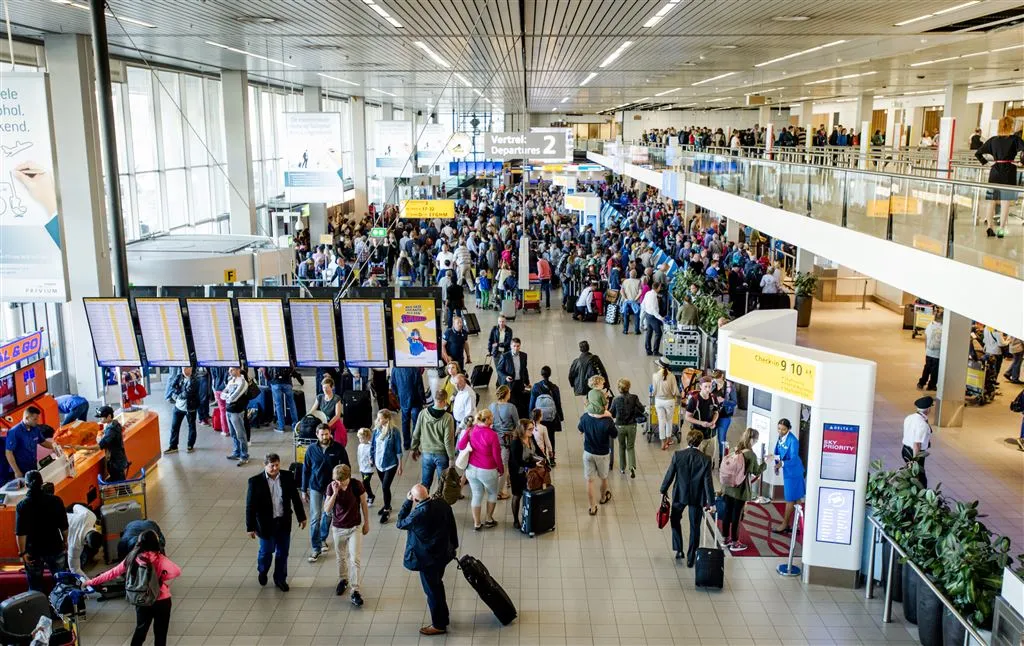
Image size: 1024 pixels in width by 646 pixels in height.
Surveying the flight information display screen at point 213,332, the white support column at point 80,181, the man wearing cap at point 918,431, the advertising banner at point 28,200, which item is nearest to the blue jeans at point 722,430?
the man wearing cap at point 918,431

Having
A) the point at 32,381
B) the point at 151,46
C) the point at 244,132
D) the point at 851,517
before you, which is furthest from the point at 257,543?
the point at 244,132

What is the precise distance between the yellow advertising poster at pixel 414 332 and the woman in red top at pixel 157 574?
15.2 ft

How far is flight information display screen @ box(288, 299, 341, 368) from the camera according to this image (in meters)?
10.8

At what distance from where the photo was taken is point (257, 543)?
9.12m

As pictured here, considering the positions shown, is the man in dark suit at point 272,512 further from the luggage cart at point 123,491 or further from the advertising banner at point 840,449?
the advertising banner at point 840,449

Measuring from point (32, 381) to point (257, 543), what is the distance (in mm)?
4267

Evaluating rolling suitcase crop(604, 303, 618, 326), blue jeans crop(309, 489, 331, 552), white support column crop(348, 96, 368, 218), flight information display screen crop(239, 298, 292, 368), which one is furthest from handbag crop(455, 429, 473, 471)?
white support column crop(348, 96, 368, 218)

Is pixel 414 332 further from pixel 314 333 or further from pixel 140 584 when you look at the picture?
pixel 140 584

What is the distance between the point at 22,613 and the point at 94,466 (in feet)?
10.9

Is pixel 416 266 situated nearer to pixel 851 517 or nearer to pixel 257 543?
pixel 257 543

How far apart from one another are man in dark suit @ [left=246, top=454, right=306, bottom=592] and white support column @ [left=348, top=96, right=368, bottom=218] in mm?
29635

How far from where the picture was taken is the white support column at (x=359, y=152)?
119ft

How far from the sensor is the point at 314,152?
18.2 metres

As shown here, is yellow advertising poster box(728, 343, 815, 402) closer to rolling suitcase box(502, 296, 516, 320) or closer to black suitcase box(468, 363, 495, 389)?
black suitcase box(468, 363, 495, 389)
